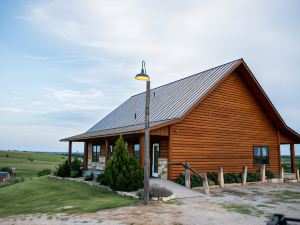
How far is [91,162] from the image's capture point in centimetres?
3080

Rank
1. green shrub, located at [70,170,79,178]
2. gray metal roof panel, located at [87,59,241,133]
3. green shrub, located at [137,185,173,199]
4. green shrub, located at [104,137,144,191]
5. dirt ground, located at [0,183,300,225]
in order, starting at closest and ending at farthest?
dirt ground, located at [0,183,300,225] → green shrub, located at [137,185,173,199] → green shrub, located at [104,137,144,191] → gray metal roof panel, located at [87,59,241,133] → green shrub, located at [70,170,79,178]

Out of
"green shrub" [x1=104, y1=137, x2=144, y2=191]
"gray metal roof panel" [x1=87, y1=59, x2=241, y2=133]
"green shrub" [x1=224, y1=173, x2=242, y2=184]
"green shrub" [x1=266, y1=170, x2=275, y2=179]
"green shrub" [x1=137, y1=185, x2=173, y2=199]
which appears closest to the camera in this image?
"green shrub" [x1=137, y1=185, x2=173, y2=199]

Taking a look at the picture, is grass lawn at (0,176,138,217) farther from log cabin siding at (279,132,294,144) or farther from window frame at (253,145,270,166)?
log cabin siding at (279,132,294,144)

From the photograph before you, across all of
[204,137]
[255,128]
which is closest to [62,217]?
[204,137]

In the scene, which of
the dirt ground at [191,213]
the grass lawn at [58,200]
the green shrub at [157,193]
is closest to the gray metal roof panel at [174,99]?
the green shrub at [157,193]

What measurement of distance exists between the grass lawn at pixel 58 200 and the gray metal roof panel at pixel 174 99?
22.4ft

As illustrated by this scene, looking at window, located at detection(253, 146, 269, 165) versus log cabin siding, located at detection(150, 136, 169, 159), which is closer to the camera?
log cabin siding, located at detection(150, 136, 169, 159)

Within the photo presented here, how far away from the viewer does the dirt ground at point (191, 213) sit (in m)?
9.61

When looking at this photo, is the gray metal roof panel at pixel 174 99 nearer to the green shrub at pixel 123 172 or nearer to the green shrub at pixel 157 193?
the green shrub at pixel 123 172

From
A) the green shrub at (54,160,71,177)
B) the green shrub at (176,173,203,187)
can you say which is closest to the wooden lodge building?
the green shrub at (176,173,203,187)

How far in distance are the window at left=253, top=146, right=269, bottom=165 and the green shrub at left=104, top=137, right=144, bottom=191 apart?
11027 millimetres

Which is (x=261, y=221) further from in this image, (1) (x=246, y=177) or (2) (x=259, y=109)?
(2) (x=259, y=109)

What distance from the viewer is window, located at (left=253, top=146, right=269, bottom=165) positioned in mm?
23483

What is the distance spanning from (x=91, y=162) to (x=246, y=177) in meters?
16.2
